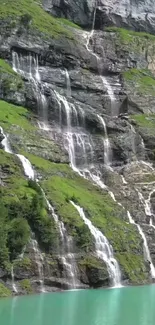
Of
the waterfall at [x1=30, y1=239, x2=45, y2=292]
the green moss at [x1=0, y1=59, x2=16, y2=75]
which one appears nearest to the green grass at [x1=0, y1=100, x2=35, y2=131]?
the green moss at [x1=0, y1=59, x2=16, y2=75]

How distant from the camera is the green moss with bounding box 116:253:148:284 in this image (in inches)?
2218

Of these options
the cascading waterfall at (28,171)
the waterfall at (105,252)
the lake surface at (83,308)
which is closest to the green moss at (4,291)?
the cascading waterfall at (28,171)

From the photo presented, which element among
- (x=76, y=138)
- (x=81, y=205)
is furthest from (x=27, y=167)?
(x=76, y=138)

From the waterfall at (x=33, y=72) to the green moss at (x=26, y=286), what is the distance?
46696 mm

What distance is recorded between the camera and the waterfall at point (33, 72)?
300 ft

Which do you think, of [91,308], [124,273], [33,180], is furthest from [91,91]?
[91,308]

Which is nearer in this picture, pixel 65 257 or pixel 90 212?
pixel 65 257

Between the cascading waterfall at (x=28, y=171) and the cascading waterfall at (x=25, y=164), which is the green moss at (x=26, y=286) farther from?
the cascading waterfall at (x=25, y=164)

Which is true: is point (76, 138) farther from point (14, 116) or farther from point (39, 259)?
point (39, 259)

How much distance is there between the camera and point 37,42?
363 ft

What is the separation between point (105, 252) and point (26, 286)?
12.3m

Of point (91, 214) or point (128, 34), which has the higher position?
point (128, 34)

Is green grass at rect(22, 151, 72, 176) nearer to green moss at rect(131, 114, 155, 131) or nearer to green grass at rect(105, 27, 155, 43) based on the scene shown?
green moss at rect(131, 114, 155, 131)

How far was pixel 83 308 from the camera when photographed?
38.1 metres
